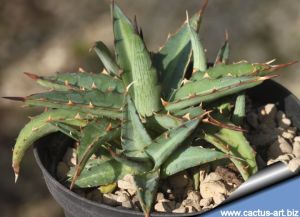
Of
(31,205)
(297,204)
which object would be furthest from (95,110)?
(31,205)

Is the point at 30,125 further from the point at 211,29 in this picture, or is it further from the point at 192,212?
the point at 211,29

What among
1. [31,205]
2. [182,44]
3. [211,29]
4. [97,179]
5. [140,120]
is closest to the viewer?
[140,120]

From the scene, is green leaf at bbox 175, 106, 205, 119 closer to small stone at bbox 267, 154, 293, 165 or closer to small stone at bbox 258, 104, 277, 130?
small stone at bbox 267, 154, 293, 165

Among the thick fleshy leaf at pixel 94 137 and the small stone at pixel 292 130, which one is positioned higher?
the thick fleshy leaf at pixel 94 137

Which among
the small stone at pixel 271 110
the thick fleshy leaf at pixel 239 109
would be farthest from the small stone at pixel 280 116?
the thick fleshy leaf at pixel 239 109

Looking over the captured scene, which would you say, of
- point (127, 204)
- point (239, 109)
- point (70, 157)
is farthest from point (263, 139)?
point (70, 157)

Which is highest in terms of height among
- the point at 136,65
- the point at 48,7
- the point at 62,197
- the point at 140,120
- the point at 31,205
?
the point at 48,7

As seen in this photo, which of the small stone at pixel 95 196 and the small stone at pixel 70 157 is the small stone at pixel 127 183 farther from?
the small stone at pixel 70 157
